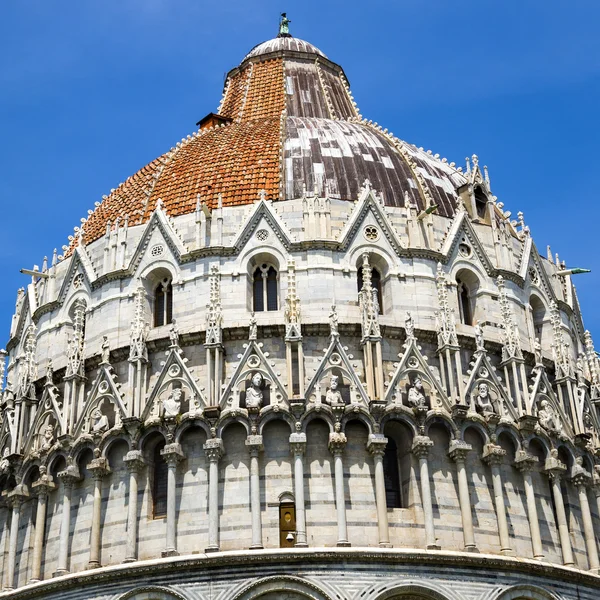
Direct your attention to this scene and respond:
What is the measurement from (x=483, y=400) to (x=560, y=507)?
416 centimetres

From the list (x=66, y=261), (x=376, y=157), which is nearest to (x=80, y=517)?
(x=66, y=261)

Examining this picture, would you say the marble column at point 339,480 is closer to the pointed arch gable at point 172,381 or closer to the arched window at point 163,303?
the pointed arch gable at point 172,381

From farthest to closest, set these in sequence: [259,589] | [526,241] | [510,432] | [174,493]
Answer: [526,241], [510,432], [174,493], [259,589]

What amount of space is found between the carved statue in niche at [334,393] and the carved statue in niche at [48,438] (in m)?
9.54

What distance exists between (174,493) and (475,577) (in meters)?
9.29

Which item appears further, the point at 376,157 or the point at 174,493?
the point at 376,157

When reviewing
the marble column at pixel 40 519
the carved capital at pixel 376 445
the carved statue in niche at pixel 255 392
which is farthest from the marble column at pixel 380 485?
the marble column at pixel 40 519

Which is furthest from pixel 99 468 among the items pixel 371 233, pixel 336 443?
pixel 371 233

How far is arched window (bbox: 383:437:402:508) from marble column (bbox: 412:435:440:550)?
96cm

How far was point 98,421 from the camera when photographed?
35781mm

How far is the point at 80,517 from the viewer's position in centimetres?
3488

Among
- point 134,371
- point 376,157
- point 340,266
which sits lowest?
point 134,371

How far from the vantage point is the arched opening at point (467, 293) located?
3922 cm

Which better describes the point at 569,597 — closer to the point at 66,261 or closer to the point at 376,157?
the point at 376,157
